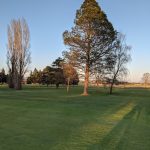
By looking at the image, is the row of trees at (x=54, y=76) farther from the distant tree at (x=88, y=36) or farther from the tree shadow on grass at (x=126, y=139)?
the tree shadow on grass at (x=126, y=139)

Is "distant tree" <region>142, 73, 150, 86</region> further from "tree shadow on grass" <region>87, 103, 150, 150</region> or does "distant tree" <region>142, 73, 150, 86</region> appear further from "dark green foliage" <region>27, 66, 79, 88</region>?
"tree shadow on grass" <region>87, 103, 150, 150</region>

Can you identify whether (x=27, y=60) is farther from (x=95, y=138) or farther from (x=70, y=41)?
(x=95, y=138)

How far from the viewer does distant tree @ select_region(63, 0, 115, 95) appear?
45.4 meters

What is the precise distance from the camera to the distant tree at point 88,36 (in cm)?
4541

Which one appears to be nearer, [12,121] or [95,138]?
[95,138]

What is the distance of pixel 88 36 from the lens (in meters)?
45.7

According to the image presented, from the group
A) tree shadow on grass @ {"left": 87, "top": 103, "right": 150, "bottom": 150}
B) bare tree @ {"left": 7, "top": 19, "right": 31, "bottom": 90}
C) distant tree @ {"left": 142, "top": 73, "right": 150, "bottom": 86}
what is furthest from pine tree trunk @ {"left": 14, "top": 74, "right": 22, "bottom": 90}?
distant tree @ {"left": 142, "top": 73, "right": 150, "bottom": 86}

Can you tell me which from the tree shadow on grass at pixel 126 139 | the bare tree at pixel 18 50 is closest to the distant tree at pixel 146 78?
the bare tree at pixel 18 50

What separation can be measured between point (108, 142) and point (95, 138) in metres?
0.61

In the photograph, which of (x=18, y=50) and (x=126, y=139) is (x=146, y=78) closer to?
(x=18, y=50)

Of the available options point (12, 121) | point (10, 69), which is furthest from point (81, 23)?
point (12, 121)

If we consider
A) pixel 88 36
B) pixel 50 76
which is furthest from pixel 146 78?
pixel 88 36

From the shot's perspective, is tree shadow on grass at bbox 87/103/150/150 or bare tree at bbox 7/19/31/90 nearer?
tree shadow on grass at bbox 87/103/150/150

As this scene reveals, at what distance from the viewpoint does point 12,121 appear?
39.4ft
